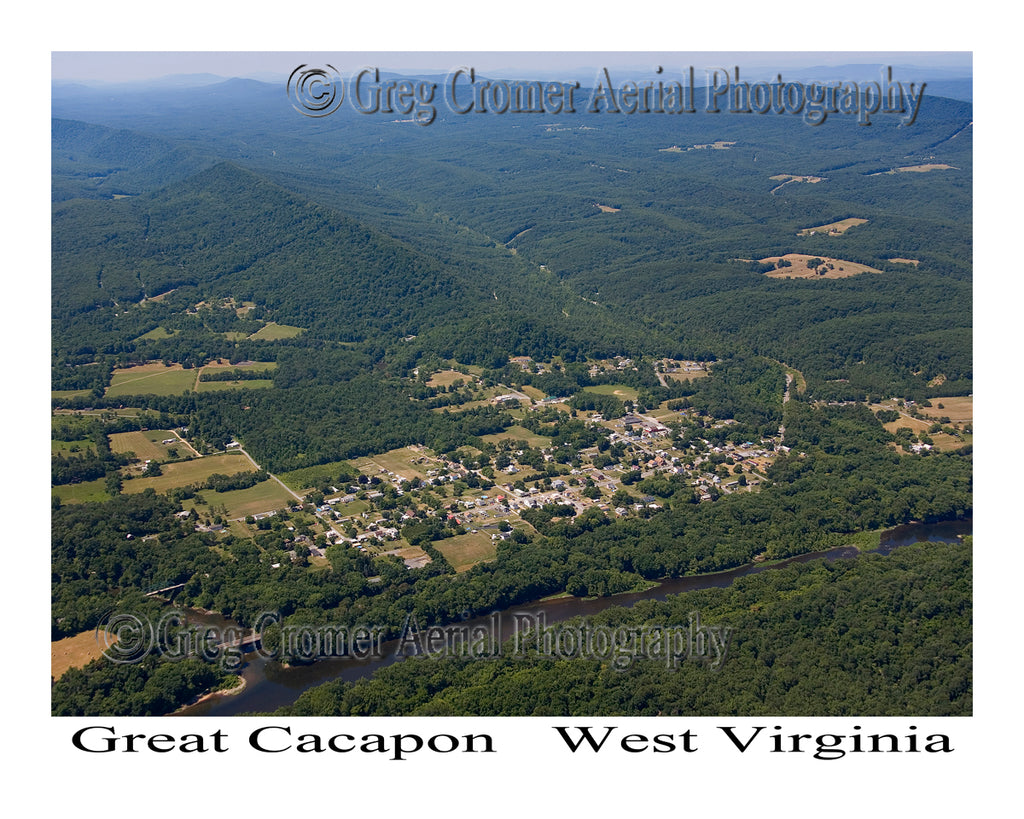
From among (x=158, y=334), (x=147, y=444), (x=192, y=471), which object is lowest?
(x=192, y=471)

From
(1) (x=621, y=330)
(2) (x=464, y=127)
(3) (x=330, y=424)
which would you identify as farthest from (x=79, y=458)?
(2) (x=464, y=127)

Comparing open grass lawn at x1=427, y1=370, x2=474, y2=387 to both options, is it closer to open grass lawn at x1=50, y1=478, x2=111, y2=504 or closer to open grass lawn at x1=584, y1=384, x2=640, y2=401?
open grass lawn at x1=584, y1=384, x2=640, y2=401

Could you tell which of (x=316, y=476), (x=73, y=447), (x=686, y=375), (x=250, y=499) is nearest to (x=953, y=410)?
(x=686, y=375)

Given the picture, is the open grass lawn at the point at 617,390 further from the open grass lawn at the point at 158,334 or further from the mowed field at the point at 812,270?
the open grass lawn at the point at 158,334

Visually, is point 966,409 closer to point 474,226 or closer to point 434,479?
point 434,479

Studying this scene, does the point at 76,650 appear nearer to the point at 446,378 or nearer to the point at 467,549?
the point at 467,549

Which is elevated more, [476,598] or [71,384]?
[71,384]

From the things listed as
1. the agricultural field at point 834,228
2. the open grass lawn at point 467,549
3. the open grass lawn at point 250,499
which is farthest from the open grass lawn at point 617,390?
the agricultural field at point 834,228
